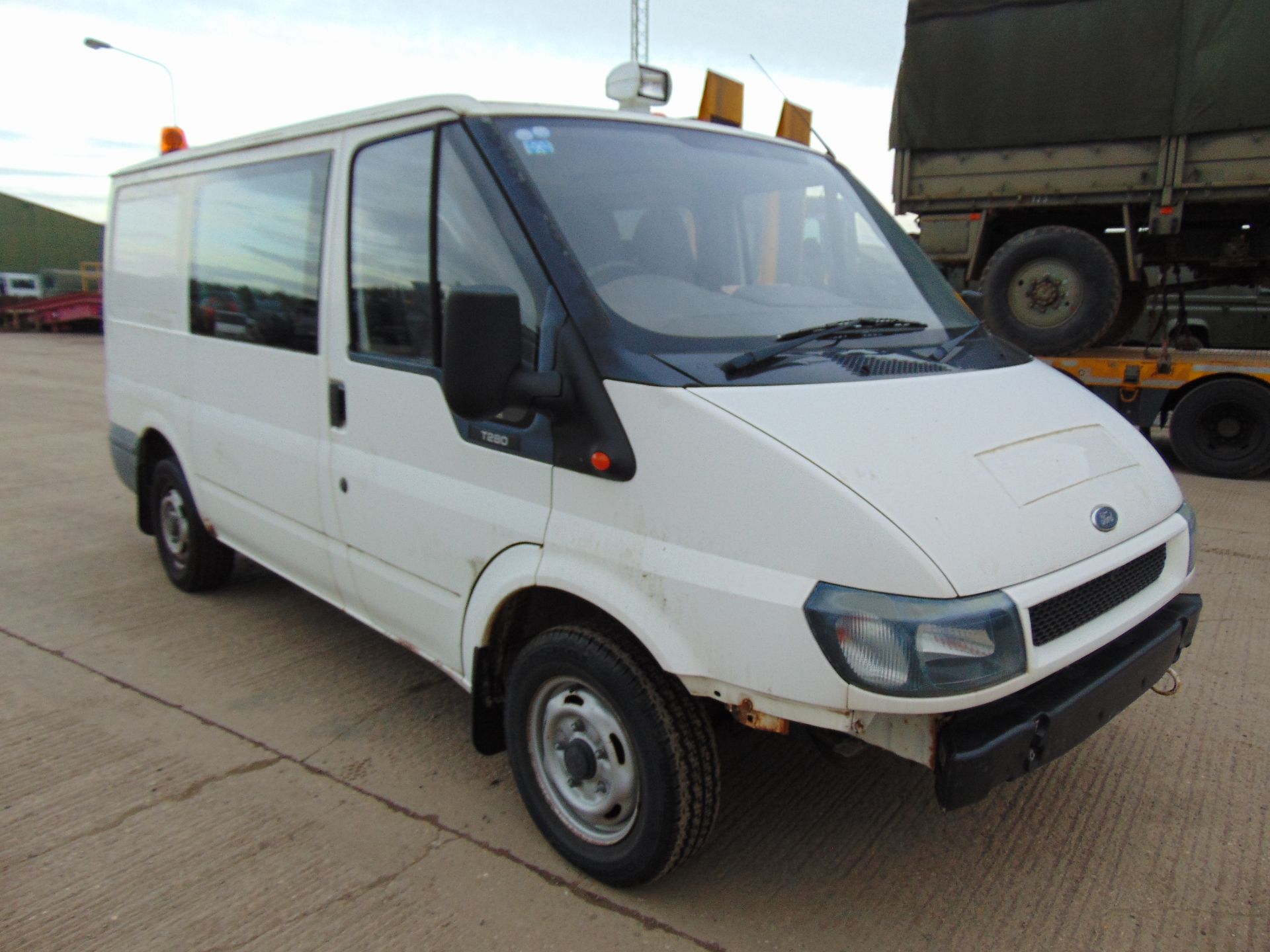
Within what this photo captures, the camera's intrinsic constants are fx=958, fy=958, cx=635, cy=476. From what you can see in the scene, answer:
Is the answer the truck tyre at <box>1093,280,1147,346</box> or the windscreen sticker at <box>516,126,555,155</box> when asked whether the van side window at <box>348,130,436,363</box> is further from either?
the truck tyre at <box>1093,280,1147,346</box>

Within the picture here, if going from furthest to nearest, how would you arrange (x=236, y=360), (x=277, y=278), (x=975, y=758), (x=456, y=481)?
(x=236, y=360) < (x=277, y=278) < (x=456, y=481) < (x=975, y=758)

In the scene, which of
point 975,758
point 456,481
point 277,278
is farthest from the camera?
point 277,278

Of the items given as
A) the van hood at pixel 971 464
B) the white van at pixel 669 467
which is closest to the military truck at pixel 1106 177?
the white van at pixel 669 467

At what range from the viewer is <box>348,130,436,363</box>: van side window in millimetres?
2861

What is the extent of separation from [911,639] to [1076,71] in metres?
7.72

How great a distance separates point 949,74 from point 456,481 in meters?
7.59

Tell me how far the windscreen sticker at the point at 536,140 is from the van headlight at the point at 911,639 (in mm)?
1466

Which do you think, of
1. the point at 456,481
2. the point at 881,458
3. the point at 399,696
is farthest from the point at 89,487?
the point at 881,458

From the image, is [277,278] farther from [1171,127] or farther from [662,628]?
[1171,127]

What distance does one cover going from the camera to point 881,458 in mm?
2158

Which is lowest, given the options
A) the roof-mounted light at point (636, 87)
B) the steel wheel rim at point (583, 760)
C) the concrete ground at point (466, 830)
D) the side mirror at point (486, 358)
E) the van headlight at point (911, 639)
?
the concrete ground at point (466, 830)

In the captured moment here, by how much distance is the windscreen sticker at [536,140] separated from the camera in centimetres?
266

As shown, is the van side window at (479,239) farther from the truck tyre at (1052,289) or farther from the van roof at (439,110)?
the truck tyre at (1052,289)

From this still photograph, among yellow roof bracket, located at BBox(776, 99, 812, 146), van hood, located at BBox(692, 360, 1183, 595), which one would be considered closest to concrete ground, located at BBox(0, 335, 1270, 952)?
van hood, located at BBox(692, 360, 1183, 595)
